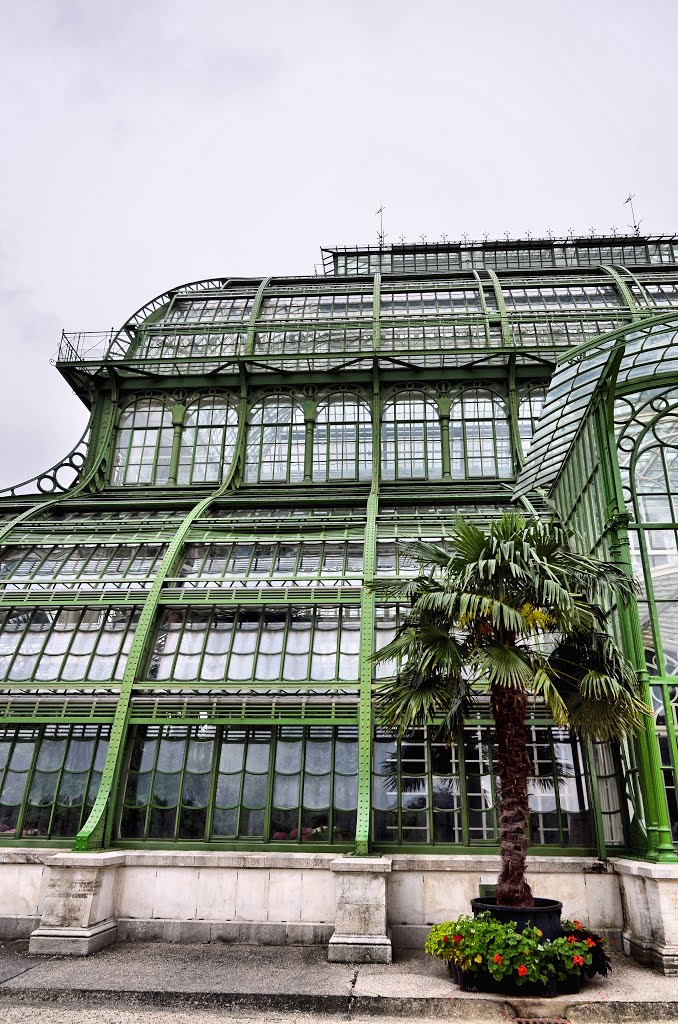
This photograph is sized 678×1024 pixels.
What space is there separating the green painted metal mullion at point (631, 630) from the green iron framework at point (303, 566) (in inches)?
1.9

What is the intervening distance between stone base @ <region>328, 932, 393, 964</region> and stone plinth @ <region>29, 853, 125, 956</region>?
4339 millimetres

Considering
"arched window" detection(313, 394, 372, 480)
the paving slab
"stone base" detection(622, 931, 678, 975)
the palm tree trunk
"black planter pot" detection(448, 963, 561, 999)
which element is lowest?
the paving slab

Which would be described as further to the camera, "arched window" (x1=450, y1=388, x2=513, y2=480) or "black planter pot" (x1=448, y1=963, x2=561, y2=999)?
"arched window" (x1=450, y1=388, x2=513, y2=480)

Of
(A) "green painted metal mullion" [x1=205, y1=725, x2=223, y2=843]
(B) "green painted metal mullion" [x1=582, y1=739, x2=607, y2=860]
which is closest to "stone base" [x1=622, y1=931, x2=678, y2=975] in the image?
(B) "green painted metal mullion" [x1=582, y1=739, x2=607, y2=860]

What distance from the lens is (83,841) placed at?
547 inches

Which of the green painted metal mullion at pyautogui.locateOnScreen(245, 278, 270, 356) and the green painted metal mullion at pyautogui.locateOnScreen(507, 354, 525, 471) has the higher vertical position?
the green painted metal mullion at pyautogui.locateOnScreen(245, 278, 270, 356)

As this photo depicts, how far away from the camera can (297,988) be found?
431 inches

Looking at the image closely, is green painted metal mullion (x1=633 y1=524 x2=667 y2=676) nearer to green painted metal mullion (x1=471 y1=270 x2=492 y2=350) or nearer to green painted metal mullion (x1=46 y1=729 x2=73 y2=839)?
green painted metal mullion (x1=471 y1=270 x2=492 y2=350)

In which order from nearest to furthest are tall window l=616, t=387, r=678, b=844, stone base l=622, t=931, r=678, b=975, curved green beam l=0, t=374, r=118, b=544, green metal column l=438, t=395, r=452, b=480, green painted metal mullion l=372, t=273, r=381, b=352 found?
stone base l=622, t=931, r=678, b=975 < tall window l=616, t=387, r=678, b=844 < curved green beam l=0, t=374, r=118, b=544 < green metal column l=438, t=395, r=452, b=480 < green painted metal mullion l=372, t=273, r=381, b=352

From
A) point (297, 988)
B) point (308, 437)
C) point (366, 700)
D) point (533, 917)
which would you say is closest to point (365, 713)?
point (366, 700)

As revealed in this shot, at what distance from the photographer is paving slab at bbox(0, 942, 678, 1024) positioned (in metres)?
10.1

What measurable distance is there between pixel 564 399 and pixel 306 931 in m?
12.6

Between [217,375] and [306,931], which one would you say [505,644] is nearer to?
[306,931]

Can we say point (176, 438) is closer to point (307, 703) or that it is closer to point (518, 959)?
point (307, 703)
